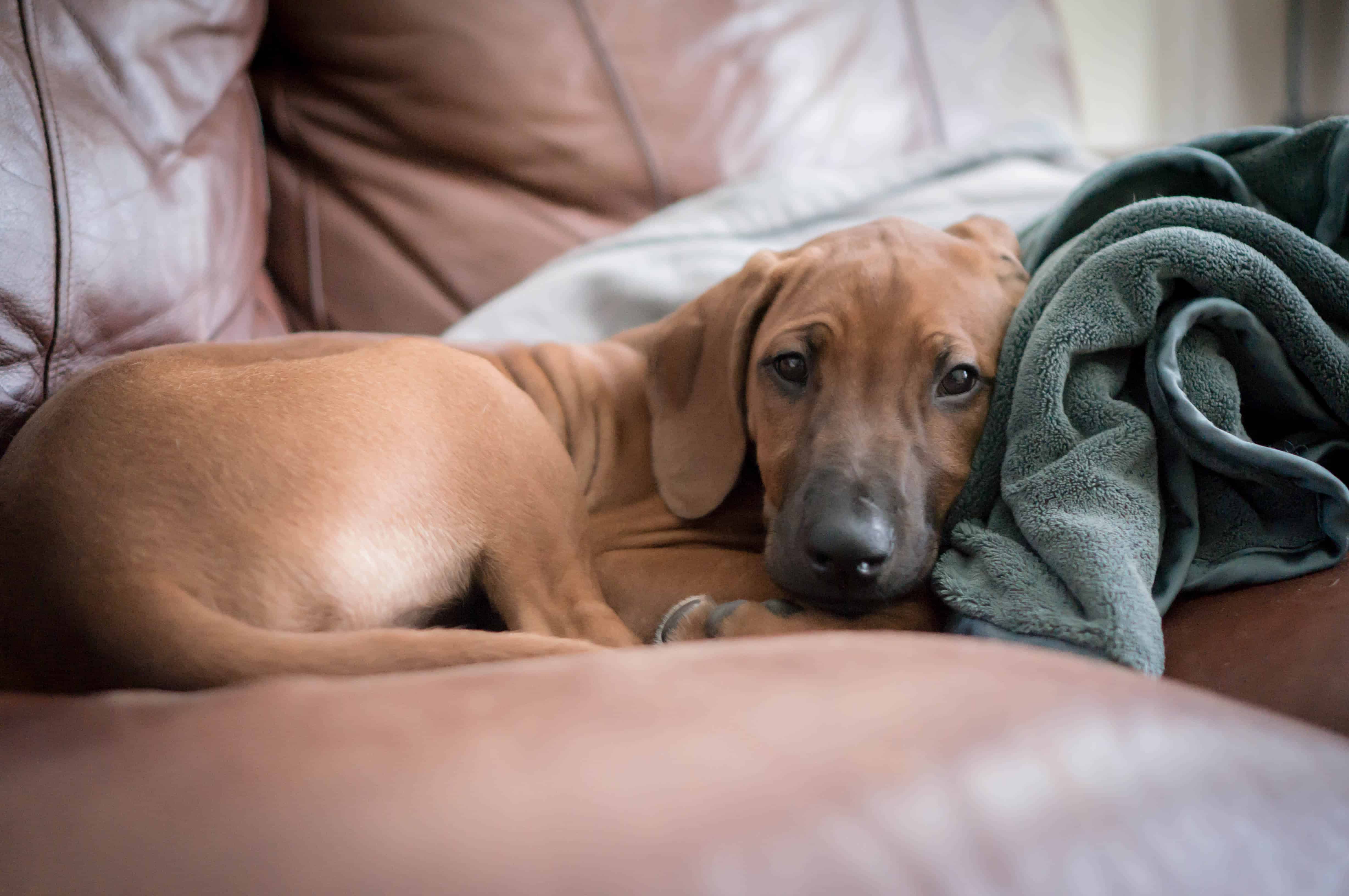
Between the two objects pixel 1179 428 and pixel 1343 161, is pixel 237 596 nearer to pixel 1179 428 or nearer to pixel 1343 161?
pixel 1179 428

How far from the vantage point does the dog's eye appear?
1.60 meters

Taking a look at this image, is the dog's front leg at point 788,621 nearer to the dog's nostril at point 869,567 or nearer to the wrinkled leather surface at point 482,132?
the dog's nostril at point 869,567

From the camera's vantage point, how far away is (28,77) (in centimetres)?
158

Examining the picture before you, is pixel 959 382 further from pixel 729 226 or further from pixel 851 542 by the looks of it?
pixel 729 226

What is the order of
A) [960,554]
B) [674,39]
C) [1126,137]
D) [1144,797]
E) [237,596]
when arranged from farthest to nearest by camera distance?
[1126,137]
[674,39]
[960,554]
[237,596]
[1144,797]

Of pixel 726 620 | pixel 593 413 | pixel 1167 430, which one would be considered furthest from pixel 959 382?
pixel 593 413

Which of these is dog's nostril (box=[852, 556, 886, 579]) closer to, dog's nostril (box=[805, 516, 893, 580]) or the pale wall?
dog's nostril (box=[805, 516, 893, 580])

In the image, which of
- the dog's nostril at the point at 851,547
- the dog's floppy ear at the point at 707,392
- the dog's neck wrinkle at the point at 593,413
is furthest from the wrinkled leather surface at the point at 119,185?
the dog's nostril at the point at 851,547

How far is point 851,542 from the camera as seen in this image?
137 centimetres

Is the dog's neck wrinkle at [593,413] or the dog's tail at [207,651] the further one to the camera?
the dog's neck wrinkle at [593,413]

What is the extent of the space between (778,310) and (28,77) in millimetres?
1356

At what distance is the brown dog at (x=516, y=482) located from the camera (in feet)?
3.29

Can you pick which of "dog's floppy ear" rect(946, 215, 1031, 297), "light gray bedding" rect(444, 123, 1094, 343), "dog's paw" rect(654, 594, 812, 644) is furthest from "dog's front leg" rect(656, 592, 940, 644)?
"light gray bedding" rect(444, 123, 1094, 343)

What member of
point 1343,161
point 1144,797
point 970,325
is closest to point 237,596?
point 1144,797
